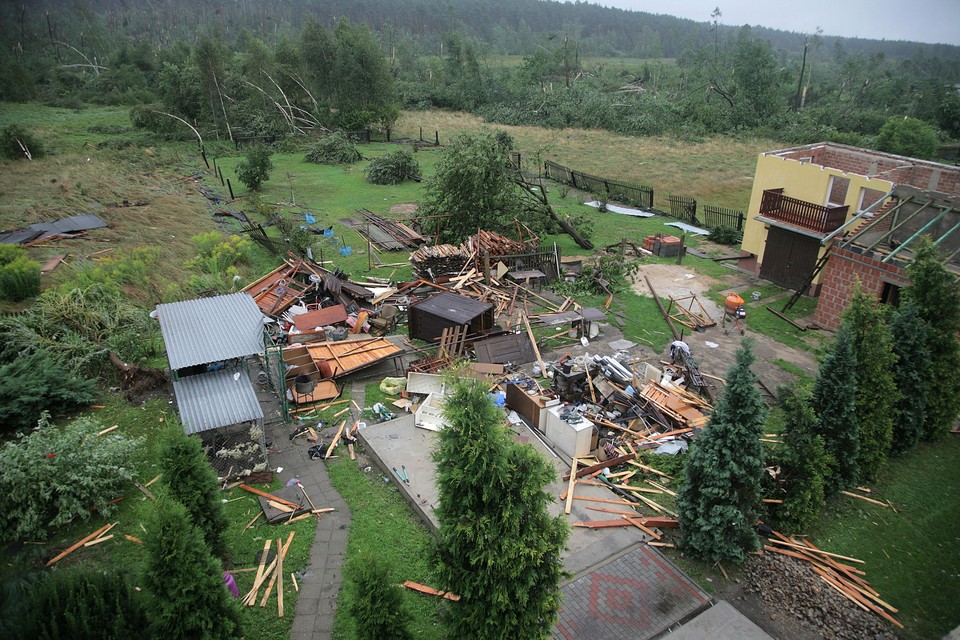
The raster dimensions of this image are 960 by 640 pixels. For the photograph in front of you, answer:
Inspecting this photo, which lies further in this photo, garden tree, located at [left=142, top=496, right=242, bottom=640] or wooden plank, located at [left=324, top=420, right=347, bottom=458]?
wooden plank, located at [left=324, top=420, right=347, bottom=458]

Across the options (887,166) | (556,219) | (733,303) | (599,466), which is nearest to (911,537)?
(599,466)

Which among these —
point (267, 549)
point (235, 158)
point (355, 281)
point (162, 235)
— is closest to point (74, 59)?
point (235, 158)

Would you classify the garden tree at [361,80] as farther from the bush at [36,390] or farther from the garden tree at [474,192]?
the bush at [36,390]

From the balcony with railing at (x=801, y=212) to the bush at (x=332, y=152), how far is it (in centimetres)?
2641

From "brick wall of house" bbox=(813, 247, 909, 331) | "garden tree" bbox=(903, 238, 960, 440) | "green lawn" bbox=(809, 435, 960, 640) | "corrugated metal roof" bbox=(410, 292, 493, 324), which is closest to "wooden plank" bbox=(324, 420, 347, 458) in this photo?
"corrugated metal roof" bbox=(410, 292, 493, 324)

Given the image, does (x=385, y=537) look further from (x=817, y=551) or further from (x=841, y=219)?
(x=841, y=219)

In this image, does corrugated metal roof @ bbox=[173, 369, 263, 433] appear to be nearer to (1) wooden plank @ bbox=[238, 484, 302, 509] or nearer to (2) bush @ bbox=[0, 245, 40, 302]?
(1) wooden plank @ bbox=[238, 484, 302, 509]

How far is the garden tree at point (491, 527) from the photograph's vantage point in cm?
576

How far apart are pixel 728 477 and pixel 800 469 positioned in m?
1.77

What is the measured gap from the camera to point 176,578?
19.9 feet

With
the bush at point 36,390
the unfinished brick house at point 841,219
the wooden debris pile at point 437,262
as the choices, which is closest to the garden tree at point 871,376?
the unfinished brick house at point 841,219

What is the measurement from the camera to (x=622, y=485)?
412 inches

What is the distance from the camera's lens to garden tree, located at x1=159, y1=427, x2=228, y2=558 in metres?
7.62

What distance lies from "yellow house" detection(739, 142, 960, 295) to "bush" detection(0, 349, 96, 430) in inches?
763
